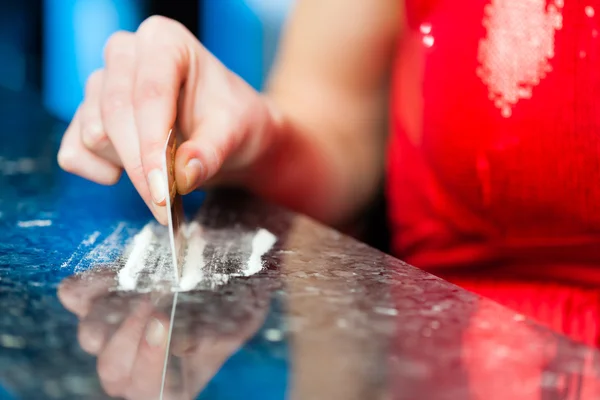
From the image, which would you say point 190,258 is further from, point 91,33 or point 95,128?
point 91,33

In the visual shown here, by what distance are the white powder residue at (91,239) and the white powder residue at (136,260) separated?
3 centimetres

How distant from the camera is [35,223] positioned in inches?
19.9

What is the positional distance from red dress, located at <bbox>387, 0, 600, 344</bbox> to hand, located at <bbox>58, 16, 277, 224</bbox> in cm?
19

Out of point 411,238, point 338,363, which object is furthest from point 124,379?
point 411,238

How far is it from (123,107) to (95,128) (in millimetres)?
39

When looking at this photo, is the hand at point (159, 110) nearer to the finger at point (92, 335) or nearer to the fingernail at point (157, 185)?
the fingernail at point (157, 185)

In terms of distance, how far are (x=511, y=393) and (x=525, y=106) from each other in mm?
390

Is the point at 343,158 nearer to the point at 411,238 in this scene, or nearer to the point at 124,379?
the point at 411,238

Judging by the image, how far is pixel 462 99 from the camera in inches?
24.8

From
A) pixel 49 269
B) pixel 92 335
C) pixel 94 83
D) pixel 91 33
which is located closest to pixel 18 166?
pixel 94 83

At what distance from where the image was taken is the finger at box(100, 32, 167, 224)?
497 mm

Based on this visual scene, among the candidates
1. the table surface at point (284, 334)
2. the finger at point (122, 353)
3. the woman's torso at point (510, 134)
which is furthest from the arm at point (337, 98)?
the finger at point (122, 353)

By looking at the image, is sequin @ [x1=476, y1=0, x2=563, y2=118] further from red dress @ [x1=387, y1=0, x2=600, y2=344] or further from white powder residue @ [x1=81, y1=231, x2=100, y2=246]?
white powder residue @ [x1=81, y1=231, x2=100, y2=246]

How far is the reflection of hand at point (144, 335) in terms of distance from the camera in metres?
0.24
